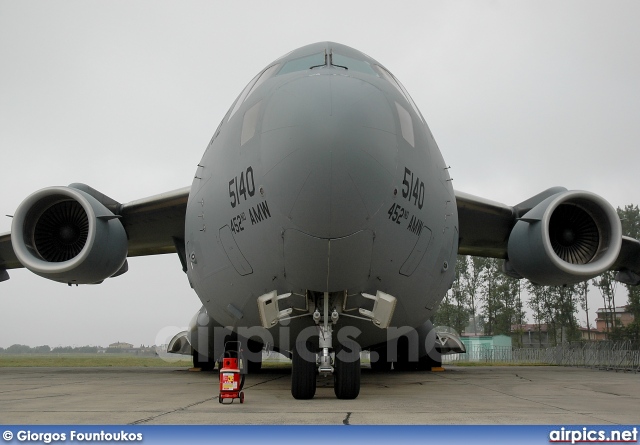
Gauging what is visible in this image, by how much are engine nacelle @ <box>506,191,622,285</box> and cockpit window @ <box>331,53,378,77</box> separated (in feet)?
10.6

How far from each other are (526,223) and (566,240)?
0.66 m

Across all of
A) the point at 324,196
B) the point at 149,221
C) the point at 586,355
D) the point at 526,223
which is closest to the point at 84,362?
the point at 149,221

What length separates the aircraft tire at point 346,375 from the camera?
5.59 m

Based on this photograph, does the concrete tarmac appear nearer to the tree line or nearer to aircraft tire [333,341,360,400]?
aircraft tire [333,341,360,400]

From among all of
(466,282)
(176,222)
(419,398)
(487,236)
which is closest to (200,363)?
(176,222)

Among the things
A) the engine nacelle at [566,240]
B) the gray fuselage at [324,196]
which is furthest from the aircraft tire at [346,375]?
the engine nacelle at [566,240]

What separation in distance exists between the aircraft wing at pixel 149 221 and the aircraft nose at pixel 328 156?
201 inches

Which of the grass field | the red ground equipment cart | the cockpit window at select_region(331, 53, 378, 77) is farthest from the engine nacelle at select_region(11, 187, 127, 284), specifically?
the grass field

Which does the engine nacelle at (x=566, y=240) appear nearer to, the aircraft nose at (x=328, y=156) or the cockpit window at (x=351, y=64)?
the cockpit window at (x=351, y=64)

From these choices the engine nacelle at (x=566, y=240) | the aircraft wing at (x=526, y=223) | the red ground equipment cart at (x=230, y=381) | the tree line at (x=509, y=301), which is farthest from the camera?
the tree line at (x=509, y=301)

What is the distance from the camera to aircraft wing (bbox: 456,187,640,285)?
26.3 ft

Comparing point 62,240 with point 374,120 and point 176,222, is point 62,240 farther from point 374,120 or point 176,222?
point 374,120

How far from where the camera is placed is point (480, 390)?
7.47 m

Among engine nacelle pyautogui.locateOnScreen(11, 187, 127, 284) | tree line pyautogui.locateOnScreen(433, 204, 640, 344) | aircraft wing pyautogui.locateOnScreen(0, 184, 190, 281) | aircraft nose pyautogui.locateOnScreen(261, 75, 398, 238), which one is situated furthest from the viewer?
tree line pyautogui.locateOnScreen(433, 204, 640, 344)
